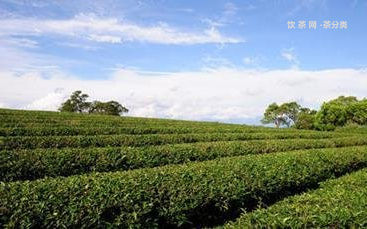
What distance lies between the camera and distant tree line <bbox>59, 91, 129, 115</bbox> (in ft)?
206

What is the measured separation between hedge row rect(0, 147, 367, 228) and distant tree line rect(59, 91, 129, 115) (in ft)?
183

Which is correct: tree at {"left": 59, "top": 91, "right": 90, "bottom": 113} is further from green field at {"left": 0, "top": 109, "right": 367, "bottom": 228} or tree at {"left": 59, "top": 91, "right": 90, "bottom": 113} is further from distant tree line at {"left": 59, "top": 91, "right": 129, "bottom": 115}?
green field at {"left": 0, "top": 109, "right": 367, "bottom": 228}

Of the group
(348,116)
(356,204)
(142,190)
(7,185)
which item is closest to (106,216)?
(142,190)

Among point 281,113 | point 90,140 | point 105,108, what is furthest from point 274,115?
point 90,140

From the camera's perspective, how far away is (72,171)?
Answer: 1147cm

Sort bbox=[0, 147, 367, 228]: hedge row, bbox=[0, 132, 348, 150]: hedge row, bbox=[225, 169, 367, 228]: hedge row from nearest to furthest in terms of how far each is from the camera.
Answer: bbox=[225, 169, 367, 228]: hedge row → bbox=[0, 147, 367, 228]: hedge row → bbox=[0, 132, 348, 150]: hedge row

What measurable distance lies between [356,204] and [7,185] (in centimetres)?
639

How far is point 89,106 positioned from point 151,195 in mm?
59830

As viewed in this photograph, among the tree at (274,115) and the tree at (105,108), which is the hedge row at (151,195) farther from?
the tree at (274,115)

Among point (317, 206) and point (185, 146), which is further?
point (185, 146)

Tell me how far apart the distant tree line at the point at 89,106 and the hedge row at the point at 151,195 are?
183ft

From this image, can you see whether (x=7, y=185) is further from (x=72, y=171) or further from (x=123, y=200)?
(x=72, y=171)

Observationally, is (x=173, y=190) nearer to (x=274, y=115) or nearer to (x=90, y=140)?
(x=90, y=140)

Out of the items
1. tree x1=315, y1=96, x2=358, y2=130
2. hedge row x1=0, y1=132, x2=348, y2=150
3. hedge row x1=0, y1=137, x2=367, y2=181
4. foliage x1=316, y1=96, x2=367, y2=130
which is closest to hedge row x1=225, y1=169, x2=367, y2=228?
hedge row x1=0, y1=137, x2=367, y2=181
